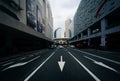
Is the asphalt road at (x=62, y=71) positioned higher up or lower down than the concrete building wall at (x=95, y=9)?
lower down

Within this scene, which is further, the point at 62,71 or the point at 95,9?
the point at 95,9

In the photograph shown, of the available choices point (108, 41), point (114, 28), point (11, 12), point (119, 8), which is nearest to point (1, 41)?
point (11, 12)

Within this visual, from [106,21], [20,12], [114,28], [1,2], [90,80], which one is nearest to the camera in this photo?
[90,80]

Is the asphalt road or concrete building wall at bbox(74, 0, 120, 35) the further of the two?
concrete building wall at bbox(74, 0, 120, 35)

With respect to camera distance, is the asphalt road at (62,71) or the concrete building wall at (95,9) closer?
the asphalt road at (62,71)

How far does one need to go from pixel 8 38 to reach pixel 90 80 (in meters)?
22.8

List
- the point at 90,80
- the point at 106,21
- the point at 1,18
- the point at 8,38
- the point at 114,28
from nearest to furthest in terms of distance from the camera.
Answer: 1. the point at 90,80
2. the point at 1,18
3. the point at 8,38
4. the point at 114,28
5. the point at 106,21

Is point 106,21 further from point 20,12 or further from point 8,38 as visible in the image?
point 8,38

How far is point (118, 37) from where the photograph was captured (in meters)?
32.5

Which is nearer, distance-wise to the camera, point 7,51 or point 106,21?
point 7,51

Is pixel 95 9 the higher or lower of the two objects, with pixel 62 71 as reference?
higher

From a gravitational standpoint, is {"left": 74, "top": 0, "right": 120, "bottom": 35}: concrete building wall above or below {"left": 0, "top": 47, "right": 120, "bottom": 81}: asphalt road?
above

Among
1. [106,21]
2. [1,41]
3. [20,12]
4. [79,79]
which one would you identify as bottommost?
[79,79]

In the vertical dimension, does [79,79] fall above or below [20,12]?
below
